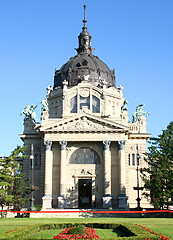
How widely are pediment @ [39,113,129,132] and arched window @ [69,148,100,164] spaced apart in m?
3.68

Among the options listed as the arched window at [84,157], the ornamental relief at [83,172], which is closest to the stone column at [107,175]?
the arched window at [84,157]

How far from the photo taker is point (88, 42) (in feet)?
266

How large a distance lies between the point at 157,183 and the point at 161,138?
564 centimetres

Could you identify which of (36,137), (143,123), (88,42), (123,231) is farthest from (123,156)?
(88,42)

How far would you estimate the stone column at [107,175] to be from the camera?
51.3m

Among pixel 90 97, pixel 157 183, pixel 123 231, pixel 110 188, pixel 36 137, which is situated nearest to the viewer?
pixel 123 231

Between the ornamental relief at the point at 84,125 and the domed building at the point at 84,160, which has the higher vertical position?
the ornamental relief at the point at 84,125

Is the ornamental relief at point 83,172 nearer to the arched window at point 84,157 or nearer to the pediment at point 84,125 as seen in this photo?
the arched window at point 84,157

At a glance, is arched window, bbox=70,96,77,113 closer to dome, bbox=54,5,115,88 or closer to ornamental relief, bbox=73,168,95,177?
dome, bbox=54,5,115,88

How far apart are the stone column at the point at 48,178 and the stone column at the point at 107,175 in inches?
311

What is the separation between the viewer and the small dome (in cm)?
6975

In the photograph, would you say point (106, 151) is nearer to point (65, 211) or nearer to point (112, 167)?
point (112, 167)

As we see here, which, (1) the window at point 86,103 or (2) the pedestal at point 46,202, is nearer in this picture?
(2) the pedestal at point 46,202

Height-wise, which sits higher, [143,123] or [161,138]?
[143,123]
